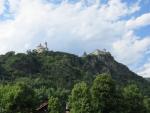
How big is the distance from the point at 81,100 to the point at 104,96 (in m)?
4.76

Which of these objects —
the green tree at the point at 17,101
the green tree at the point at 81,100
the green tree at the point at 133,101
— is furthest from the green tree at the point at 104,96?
the green tree at the point at 17,101

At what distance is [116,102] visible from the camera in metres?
92.6

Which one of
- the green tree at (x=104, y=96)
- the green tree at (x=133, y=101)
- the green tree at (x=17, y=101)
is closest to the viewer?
the green tree at (x=104, y=96)

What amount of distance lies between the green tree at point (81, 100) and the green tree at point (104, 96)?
1465 millimetres


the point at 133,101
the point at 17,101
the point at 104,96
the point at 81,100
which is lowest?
the point at 81,100

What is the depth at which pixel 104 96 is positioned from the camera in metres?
92.8

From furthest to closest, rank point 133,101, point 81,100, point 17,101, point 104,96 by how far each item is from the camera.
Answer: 1. point 17,101
2. point 133,101
3. point 81,100
4. point 104,96

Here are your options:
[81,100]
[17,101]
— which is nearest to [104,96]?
[81,100]

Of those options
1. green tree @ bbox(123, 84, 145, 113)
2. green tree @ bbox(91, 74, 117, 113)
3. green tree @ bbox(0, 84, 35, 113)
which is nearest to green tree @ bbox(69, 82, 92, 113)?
green tree @ bbox(91, 74, 117, 113)

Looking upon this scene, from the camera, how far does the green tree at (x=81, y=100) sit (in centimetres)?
9172

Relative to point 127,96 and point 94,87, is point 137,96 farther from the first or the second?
point 94,87

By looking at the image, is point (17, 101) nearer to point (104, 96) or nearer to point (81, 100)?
point (81, 100)

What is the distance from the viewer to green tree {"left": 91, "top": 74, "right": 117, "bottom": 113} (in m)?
91.7

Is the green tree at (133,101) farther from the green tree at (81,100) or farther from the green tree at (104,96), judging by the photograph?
the green tree at (81,100)
